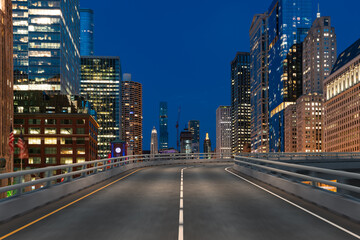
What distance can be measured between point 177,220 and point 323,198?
5.31 m

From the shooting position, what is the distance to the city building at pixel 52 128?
124 metres

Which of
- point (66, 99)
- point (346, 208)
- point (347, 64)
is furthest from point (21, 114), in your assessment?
point (347, 64)

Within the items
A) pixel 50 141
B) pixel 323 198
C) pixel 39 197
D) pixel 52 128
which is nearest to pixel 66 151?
pixel 50 141

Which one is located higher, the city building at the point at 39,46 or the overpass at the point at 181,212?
the city building at the point at 39,46

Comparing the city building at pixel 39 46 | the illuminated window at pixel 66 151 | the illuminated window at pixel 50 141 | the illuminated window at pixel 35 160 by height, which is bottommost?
the illuminated window at pixel 35 160

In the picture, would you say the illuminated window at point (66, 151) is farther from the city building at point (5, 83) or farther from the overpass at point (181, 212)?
the overpass at point (181, 212)

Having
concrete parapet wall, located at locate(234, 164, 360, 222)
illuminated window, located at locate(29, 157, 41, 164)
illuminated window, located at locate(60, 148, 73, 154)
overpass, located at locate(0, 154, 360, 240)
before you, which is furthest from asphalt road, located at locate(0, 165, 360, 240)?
illuminated window, located at locate(29, 157, 41, 164)

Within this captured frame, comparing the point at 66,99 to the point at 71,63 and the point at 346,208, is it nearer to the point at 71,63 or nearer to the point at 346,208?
the point at 71,63

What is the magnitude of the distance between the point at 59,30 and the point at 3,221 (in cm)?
16219

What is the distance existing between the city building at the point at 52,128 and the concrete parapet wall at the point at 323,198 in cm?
11340

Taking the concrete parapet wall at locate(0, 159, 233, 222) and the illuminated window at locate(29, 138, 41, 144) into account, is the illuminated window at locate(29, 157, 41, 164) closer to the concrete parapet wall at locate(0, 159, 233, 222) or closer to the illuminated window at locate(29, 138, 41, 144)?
the illuminated window at locate(29, 138, 41, 144)

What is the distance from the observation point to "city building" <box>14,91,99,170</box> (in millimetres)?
123938

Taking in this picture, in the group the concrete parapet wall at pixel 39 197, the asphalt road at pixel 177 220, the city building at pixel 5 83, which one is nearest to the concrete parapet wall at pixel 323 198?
the asphalt road at pixel 177 220

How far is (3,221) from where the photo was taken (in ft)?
33.8
